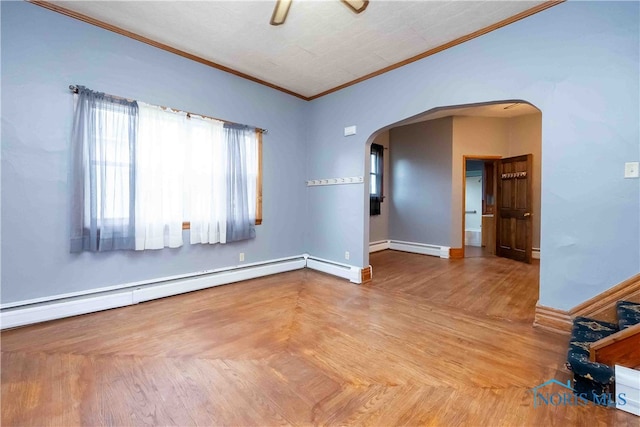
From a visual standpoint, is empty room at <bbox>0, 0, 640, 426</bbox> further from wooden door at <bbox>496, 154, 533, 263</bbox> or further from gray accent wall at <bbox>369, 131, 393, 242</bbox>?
gray accent wall at <bbox>369, 131, 393, 242</bbox>

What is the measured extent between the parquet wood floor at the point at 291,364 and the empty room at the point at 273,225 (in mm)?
15

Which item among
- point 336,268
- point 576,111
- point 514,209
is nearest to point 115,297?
point 336,268

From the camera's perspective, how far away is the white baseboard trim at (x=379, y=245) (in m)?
6.09

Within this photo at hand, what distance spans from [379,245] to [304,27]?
4797 millimetres

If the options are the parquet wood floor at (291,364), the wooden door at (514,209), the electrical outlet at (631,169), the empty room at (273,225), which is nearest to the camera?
the parquet wood floor at (291,364)

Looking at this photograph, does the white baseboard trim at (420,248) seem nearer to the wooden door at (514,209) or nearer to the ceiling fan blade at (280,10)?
the wooden door at (514,209)

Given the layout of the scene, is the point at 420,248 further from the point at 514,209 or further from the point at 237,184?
the point at 237,184

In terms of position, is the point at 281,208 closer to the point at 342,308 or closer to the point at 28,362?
the point at 342,308

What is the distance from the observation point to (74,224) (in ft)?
8.16

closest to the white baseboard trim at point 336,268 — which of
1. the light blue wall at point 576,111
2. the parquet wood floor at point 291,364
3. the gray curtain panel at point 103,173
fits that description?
the parquet wood floor at point 291,364

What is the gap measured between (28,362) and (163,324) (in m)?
0.83

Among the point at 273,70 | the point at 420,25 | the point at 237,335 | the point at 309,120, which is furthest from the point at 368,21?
the point at 237,335

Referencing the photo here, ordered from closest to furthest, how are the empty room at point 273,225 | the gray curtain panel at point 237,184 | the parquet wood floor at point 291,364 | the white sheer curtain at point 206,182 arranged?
the parquet wood floor at point 291,364
the empty room at point 273,225
the white sheer curtain at point 206,182
the gray curtain panel at point 237,184

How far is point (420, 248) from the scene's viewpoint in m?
5.89
